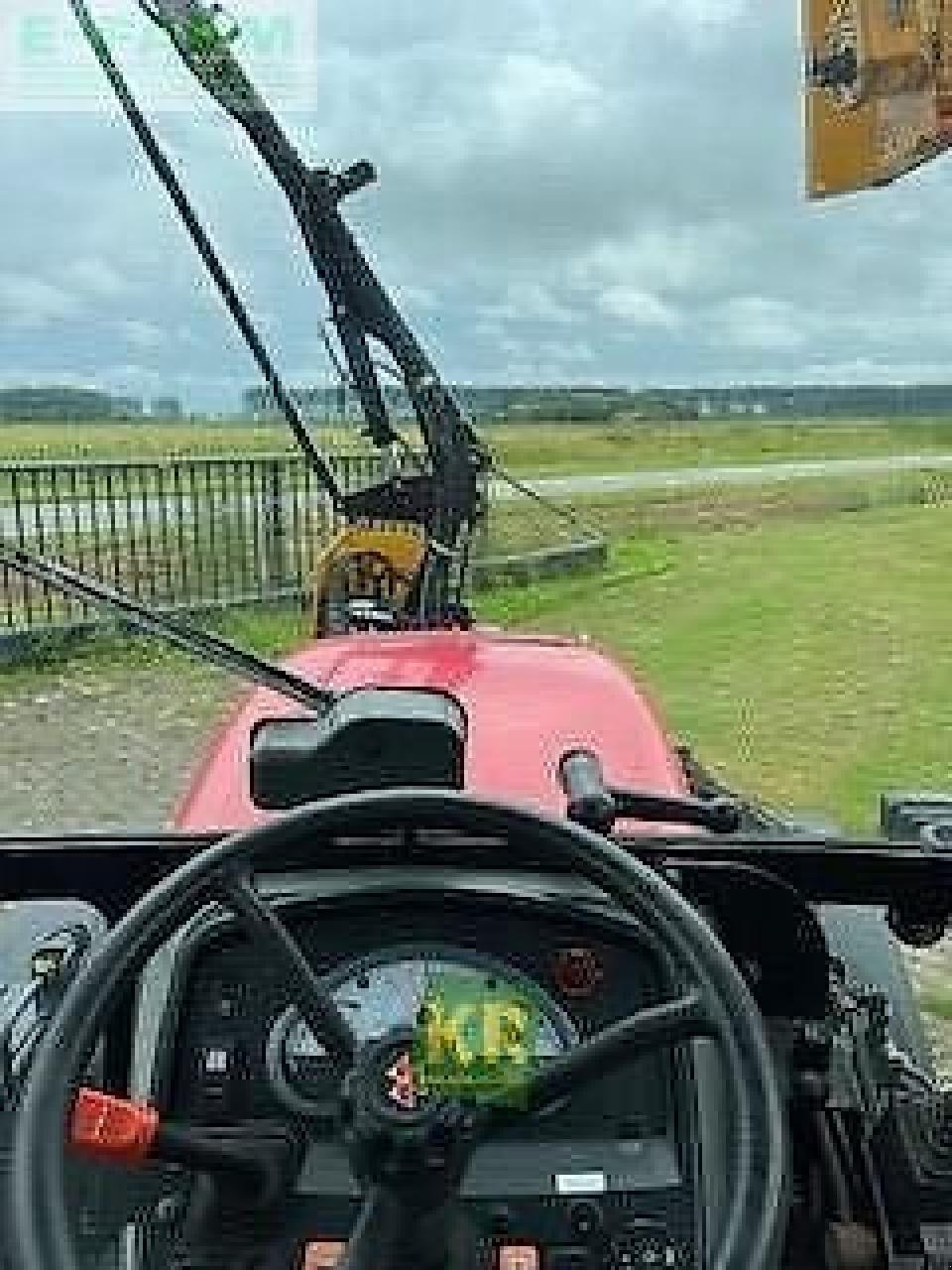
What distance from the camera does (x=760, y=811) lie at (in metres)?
2.41

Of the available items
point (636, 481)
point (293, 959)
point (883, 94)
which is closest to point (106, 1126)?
point (293, 959)

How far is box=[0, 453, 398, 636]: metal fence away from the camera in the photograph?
1984 millimetres

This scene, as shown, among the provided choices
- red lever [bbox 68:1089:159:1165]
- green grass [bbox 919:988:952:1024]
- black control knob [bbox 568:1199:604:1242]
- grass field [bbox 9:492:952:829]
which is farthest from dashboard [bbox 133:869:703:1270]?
green grass [bbox 919:988:952:1024]

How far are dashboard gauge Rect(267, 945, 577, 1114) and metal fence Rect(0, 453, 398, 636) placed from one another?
39 cm

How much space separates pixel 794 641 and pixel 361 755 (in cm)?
185

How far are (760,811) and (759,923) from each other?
697 mm

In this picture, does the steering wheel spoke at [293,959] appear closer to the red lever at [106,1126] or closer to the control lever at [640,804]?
the red lever at [106,1126]

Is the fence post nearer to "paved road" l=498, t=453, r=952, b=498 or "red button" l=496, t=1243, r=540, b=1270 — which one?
"paved road" l=498, t=453, r=952, b=498

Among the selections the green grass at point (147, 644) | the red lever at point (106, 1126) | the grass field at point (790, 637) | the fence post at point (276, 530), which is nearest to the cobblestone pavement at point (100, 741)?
the green grass at point (147, 644)

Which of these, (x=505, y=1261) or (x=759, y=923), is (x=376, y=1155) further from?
(x=759, y=923)

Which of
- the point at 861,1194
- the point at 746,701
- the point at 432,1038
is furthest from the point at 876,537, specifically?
the point at 432,1038

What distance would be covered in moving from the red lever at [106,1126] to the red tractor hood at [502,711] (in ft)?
2.10

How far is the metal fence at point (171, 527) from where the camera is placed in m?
1.98

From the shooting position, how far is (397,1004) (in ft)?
4.82
